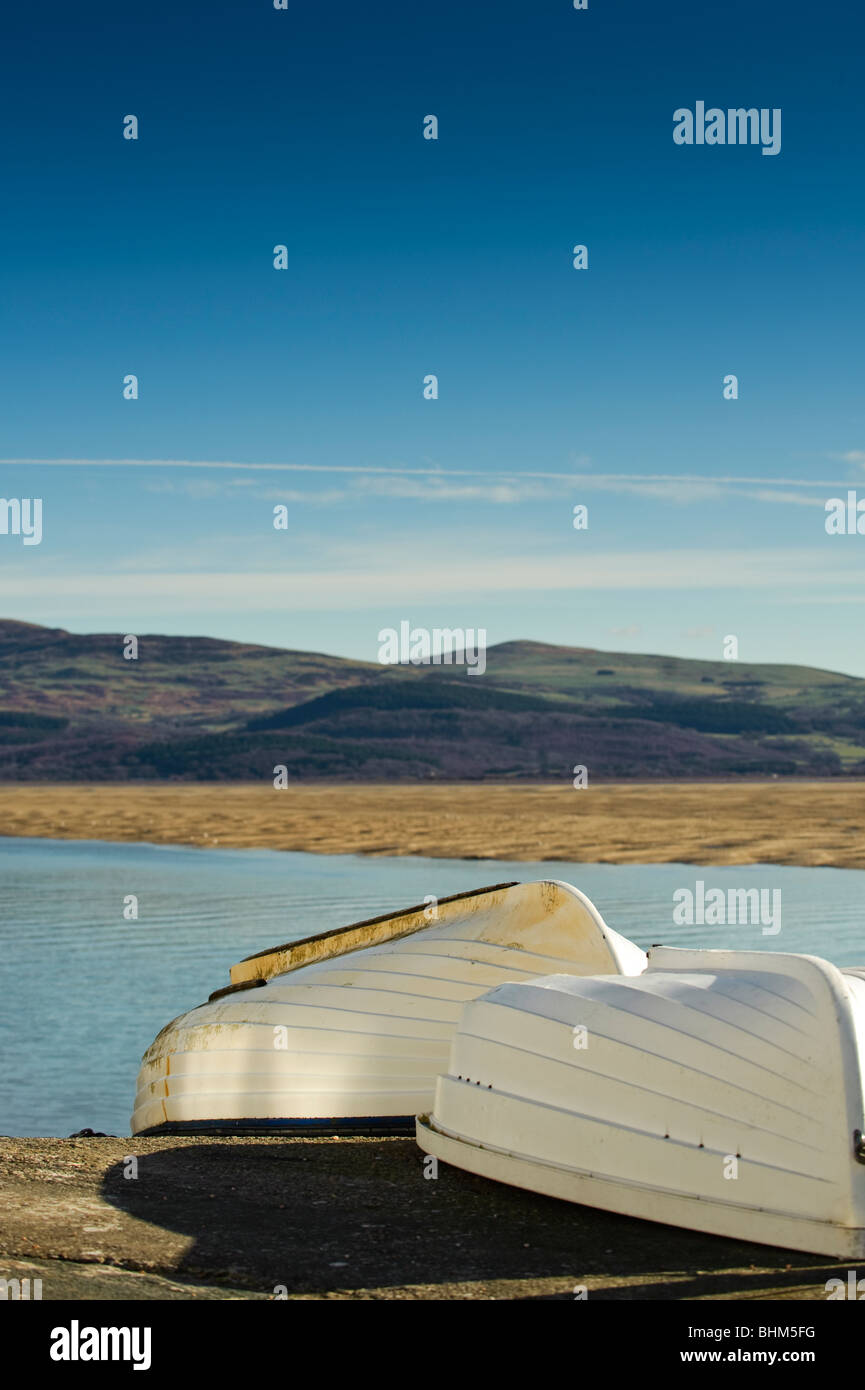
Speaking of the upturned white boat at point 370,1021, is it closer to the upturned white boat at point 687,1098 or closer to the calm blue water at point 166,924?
the upturned white boat at point 687,1098

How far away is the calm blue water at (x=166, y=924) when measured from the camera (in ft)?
60.4

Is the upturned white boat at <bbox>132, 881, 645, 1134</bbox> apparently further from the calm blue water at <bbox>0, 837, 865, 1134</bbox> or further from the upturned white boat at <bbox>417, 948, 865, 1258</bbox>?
the calm blue water at <bbox>0, 837, 865, 1134</bbox>

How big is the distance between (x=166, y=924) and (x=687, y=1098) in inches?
993

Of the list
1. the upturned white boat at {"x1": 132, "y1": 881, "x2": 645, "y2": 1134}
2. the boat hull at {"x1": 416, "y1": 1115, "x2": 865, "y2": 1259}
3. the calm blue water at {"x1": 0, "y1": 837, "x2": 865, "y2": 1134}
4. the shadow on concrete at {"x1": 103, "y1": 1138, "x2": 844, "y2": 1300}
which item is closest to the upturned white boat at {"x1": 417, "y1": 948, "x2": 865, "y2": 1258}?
the boat hull at {"x1": 416, "y1": 1115, "x2": 865, "y2": 1259}

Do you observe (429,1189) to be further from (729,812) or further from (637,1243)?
(729,812)

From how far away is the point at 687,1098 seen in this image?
28.1 ft

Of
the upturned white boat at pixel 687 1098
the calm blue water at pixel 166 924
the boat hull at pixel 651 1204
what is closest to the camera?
the boat hull at pixel 651 1204

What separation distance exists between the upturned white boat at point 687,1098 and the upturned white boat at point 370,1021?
1755mm

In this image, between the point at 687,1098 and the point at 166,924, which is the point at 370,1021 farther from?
the point at 166,924

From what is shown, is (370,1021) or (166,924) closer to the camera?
(370,1021)

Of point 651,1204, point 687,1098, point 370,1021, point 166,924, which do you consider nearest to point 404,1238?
point 651,1204

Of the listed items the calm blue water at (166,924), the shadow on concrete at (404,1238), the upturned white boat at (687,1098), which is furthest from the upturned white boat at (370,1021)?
the calm blue water at (166,924)
